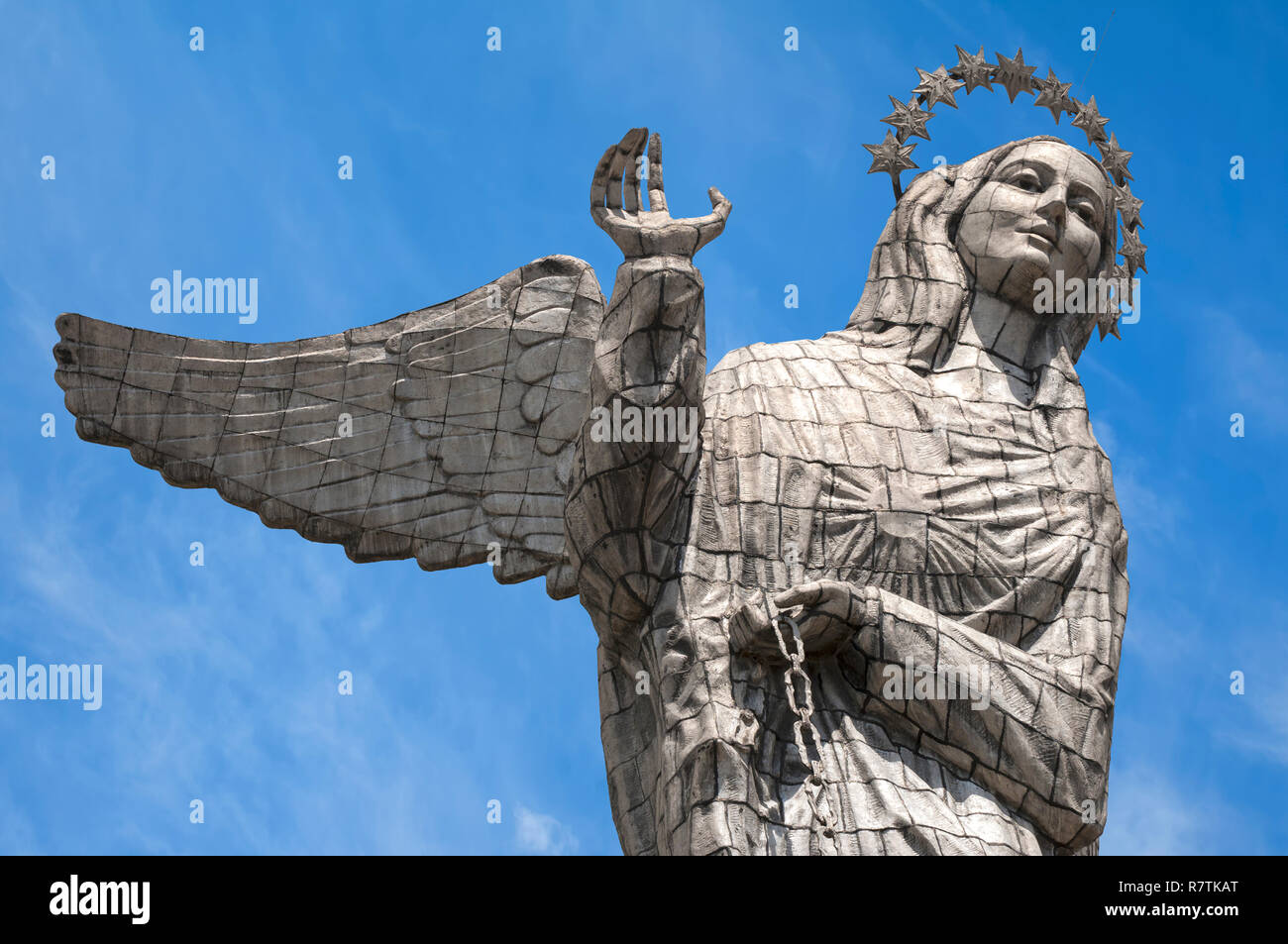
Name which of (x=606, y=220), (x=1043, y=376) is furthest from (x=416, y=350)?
(x=1043, y=376)

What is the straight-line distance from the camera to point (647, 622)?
45.8 feet

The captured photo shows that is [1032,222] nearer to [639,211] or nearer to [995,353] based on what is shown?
[995,353]

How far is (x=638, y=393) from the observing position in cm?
1359

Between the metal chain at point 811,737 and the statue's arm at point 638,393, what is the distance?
0.79 metres

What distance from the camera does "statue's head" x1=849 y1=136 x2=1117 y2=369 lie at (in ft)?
50.4

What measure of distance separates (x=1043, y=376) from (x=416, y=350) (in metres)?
3.51

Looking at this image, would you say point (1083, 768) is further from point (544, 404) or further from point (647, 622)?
point (544, 404)

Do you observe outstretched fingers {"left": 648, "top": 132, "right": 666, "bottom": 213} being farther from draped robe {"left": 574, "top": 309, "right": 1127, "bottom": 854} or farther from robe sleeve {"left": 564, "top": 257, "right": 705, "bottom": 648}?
draped robe {"left": 574, "top": 309, "right": 1127, "bottom": 854}

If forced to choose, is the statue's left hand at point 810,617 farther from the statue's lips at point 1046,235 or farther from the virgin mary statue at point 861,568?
the statue's lips at point 1046,235

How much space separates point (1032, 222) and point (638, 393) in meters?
3.01

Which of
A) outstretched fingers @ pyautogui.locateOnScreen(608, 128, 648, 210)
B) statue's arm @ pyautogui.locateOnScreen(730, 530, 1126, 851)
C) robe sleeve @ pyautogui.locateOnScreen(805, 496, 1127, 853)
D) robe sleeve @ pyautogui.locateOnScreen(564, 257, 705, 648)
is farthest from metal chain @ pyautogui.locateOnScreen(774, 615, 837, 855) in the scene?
outstretched fingers @ pyautogui.locateOnScreen(608, 128, 648, 210)

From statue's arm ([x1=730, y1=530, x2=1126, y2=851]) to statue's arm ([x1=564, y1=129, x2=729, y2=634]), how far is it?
0.68 meters

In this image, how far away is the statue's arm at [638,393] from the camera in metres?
13.5

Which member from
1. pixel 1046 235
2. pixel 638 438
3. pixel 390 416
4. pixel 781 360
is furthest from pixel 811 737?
pixel 1046 235
